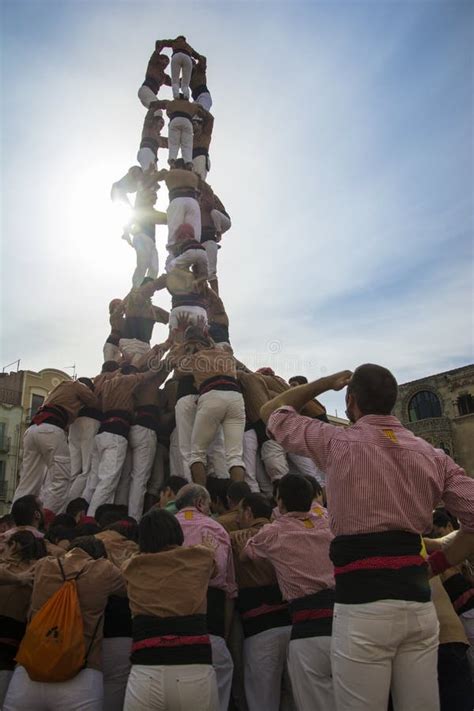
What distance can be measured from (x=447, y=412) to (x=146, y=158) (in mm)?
26473

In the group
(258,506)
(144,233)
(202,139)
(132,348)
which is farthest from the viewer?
(202,139)

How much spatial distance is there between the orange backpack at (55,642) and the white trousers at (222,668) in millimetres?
912

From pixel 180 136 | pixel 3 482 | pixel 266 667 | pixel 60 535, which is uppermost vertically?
pixel 180 136

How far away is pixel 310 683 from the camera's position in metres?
3.22

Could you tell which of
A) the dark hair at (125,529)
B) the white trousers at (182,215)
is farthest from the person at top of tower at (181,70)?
the dark hair at (125,529)

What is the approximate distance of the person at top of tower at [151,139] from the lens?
13.4m

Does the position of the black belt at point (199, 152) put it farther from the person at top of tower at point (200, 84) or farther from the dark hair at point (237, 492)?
the dark hair at point (237, 492)

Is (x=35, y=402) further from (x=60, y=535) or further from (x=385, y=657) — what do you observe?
(x=385, y=657)

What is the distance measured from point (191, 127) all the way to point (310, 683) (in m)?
12.5

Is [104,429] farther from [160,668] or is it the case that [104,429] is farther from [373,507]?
[373,507]

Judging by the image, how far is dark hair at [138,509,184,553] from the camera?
3.19m

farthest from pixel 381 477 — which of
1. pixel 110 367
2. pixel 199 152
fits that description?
pixel 199 152

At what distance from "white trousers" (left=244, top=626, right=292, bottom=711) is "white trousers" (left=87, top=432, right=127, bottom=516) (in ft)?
12.5

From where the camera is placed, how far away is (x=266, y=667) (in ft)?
12.3
